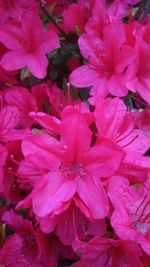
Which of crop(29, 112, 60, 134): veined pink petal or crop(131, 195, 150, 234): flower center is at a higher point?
crop(29, 112, 60, 134): veined pink petal

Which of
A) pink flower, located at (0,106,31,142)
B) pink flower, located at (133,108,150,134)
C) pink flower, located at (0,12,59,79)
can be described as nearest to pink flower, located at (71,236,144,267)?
pink flower, located at (0,106,31,142)

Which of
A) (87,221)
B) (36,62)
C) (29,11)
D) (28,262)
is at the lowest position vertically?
(28,262)

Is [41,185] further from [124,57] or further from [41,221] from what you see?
[124,57]

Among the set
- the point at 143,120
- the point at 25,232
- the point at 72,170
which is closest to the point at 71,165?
the point at 72,170

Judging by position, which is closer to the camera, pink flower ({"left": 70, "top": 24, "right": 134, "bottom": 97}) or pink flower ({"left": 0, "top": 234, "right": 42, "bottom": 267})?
pink flower ({"left": 0, "top": 234, "right": 42, "bottom": 267})

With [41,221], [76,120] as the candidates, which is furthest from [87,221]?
[76,120]

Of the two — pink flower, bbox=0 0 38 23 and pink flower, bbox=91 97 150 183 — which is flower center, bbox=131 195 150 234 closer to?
pink flower, bbox=91 97 150 183

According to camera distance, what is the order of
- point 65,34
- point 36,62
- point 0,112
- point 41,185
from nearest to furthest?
point 41,185
point 0,112
point 36,62
point 65,34
